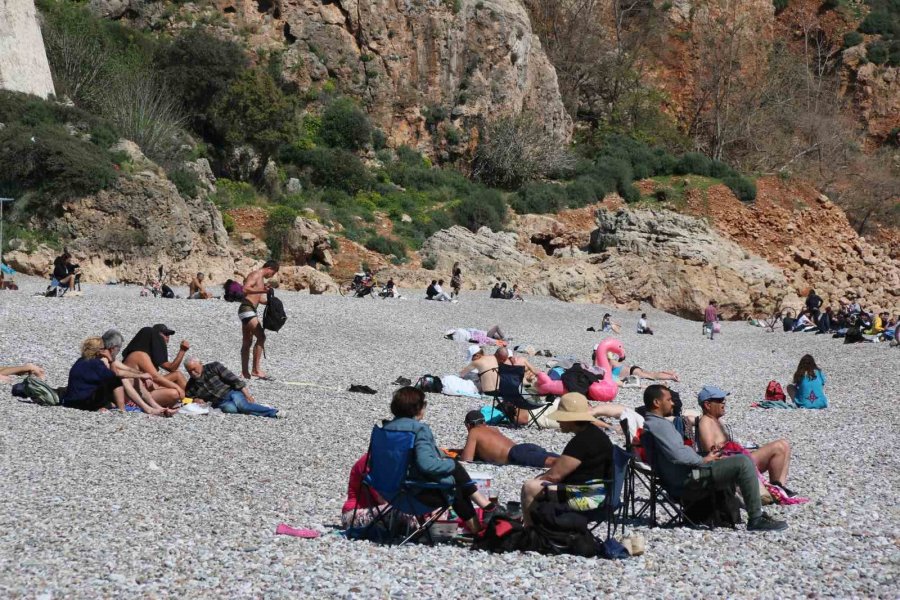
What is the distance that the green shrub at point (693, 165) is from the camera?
1813 inches

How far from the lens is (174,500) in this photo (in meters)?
6.48

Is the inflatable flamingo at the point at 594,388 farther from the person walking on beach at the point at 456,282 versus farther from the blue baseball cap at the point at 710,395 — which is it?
the person walking on beach at the point at 456,282

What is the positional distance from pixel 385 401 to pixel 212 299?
10783 millimetres

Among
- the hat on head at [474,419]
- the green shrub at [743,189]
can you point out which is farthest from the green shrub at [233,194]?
the hat on head at [474,419]

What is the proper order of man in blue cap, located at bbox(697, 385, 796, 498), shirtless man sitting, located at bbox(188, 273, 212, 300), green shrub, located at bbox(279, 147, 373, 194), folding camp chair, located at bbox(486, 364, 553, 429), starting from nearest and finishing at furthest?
man in blue cap, located at bbox(697, 385, 796, 498) < folding camp chair, located at bbox(486, 364, 553, 429) < shirtless man sitting, located at bbox(188, 273, 212, 300) < green shrub, located at bbox(279, 147, 373, 194)

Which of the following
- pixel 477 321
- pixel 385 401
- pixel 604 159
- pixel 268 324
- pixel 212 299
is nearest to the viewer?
pixel 385 401

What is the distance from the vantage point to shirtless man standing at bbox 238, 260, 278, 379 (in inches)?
479

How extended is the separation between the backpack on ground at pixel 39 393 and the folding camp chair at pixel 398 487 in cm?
511

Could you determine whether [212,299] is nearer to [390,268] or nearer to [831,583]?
[390,268]

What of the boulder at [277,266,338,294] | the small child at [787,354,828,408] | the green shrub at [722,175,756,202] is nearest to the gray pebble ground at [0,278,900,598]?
the small child at [787,354,828,408]

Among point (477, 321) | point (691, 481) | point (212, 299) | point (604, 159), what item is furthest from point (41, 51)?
point (691, 481)

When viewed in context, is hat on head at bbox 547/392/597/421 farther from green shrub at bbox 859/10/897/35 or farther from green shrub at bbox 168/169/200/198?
green shrub at bbox 859/10/897/35

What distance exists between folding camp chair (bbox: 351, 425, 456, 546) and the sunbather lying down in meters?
6.29

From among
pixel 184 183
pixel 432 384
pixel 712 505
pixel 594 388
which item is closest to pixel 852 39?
pixel 184 183
